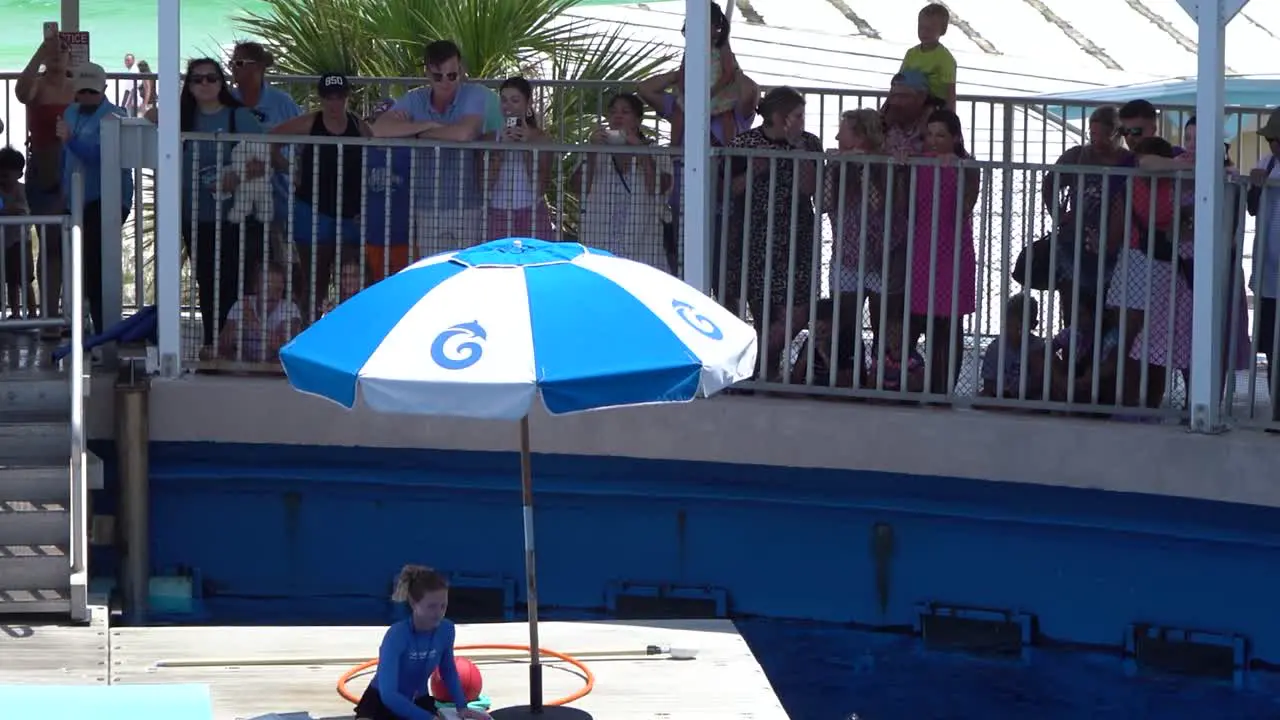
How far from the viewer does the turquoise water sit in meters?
40.6

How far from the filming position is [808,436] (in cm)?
1059

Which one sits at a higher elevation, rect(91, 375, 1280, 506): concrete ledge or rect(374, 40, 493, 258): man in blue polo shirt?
rect(374, 40, 493, 258): man in blue polo shirt

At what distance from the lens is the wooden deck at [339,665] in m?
8.12

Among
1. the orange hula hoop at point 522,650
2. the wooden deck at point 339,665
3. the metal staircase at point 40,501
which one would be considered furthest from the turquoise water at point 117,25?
the orange hula hoop at point 522,650

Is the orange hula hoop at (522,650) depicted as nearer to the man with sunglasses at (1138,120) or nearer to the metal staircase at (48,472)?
the metal staircase at (48,472)

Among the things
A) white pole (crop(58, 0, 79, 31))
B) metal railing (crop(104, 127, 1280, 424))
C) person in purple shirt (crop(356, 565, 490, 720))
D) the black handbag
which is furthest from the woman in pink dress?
white pole (crop(58, 0, 79, 31))

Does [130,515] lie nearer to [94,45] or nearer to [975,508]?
[975,508]

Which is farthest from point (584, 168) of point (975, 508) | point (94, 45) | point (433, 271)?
point (94, 45)

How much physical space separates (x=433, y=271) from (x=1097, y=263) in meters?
3.53

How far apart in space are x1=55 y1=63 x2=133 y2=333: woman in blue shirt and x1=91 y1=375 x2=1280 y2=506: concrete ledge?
40.6 inches

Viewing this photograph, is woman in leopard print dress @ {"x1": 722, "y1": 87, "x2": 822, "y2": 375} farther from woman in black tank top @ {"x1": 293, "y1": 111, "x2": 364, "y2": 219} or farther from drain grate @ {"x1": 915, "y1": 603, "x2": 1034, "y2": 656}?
woman in black tank top @ {"x1": 293, "y1": 111, "x2": 364, "y2": 219}

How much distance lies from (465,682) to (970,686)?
3036 millimetres

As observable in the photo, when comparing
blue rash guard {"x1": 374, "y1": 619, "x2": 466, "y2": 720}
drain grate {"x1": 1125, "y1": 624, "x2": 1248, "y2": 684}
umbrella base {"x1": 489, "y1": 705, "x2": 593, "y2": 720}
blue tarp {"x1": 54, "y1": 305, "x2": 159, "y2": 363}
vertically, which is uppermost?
blue tarp {"x1": 54, "y1": 305, "x2": 159, "y2": 363}

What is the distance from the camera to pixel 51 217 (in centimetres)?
1097
